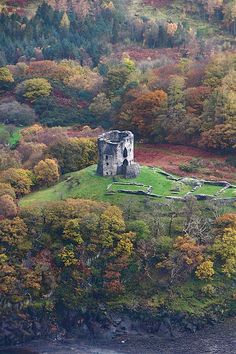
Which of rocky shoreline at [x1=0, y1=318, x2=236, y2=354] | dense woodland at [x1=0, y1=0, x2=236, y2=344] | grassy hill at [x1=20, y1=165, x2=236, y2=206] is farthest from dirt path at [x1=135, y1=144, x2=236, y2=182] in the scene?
rocky shoreline at [x1=0, y1=318, x2=236, y2=354]

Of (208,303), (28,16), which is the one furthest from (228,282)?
(28,16)

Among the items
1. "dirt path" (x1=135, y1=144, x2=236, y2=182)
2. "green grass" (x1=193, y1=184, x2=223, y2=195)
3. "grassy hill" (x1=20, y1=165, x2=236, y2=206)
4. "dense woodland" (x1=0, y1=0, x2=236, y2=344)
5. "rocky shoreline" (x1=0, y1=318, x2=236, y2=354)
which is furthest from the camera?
"dirt path" (x1=135, y1=144, x2=236, y2=182)

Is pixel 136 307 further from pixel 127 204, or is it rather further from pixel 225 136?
pixel 225 136

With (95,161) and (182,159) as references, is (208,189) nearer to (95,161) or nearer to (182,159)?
(182,159)

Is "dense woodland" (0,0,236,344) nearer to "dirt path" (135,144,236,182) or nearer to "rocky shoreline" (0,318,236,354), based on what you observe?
"rocky shoreline" (0,318,236,354)

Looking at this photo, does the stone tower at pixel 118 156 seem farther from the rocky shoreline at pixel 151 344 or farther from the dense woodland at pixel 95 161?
the rocky shoreline at pixel 151 344

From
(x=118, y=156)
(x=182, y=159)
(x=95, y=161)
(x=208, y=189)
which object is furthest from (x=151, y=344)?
(x=182, y=159)

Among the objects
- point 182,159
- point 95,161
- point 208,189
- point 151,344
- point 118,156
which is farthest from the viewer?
point 182,159

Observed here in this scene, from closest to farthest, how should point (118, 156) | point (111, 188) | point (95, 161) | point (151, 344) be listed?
point (151, 344), point (111, 188), point (118, 156), point (95, 161)
